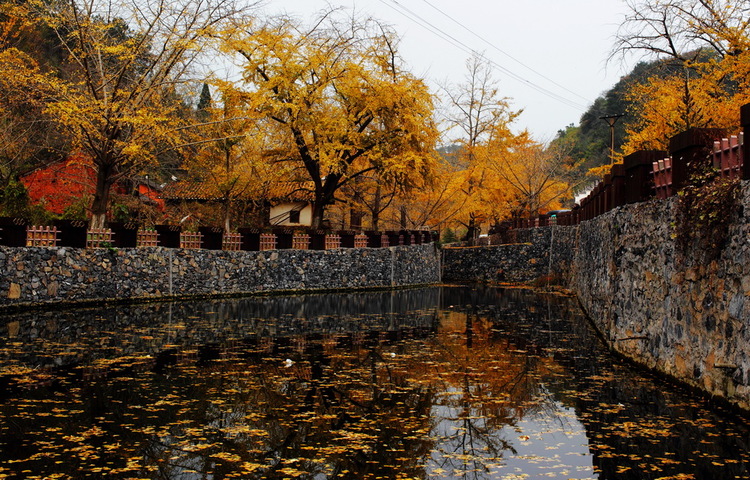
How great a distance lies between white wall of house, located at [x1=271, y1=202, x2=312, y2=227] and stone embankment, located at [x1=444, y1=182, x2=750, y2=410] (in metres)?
27.6

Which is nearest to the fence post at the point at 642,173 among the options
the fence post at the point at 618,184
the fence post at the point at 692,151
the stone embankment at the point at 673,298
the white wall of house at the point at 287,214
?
the stone embankment at the point at 673,298

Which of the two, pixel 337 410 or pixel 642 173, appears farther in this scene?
pixel 642 173

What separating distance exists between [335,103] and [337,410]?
23424 millimetres

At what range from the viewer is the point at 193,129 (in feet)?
87.2

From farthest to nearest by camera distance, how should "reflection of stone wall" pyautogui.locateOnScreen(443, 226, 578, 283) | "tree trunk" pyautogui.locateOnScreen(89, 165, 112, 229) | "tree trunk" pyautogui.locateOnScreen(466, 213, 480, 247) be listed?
1. "tree trunk" pyautogui.locateOnScreen(466, 213, 480, 247)
2. "reflection of stone wall" pyautogui.locateOnScreen(443, 226, 578, 283)
3. "tree trunk" pyautogui.locateOnScreen(89, 165, 112, 229)

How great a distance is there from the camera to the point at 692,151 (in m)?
9.24

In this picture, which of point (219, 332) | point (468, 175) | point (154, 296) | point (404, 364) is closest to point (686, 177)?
point (404, 364)

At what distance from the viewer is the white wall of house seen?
139 feet

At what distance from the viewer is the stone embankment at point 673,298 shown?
23.5 feet

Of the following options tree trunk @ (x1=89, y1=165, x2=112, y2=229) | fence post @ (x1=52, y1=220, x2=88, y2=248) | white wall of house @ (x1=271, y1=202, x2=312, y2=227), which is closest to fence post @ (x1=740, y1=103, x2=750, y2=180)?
fence post @ (x1=52, y1=220, x2=88, y2=248)

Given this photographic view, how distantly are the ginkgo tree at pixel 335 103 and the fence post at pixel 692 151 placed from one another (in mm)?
18333

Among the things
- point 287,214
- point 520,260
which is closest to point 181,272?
point 520,260

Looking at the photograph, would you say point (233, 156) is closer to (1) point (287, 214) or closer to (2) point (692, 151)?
(1) point (287, 214)

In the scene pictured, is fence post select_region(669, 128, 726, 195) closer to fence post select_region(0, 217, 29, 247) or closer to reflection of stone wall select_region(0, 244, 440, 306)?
reflection of stone wall select_region(0, 244, 440, 306)
